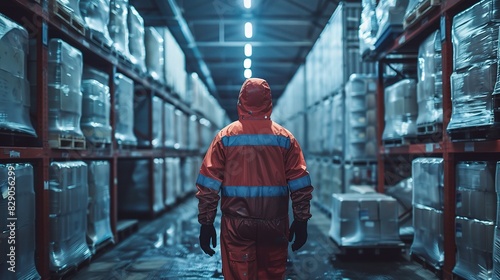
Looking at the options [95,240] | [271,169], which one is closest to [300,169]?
[271,169]

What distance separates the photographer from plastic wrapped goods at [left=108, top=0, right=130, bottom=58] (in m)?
6.21

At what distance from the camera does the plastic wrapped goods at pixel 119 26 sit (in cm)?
621

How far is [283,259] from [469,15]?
267 centimetres

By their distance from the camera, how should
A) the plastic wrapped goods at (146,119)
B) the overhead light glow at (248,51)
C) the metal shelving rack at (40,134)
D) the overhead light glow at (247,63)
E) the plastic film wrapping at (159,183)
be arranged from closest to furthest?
the metal shelving rack at (40,134), the plastic wrapped goods at (146,119), the plastic film wrapping at (159,183), the overhead light glow at (248,51), the overhead light glow at (247,63)

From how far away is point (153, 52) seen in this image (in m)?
8.60

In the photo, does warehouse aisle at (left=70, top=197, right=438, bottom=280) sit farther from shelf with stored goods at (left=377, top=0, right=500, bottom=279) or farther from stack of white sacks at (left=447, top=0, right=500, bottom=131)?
stack of white sacks at (left=447, top=0, right=500, bottom=131)

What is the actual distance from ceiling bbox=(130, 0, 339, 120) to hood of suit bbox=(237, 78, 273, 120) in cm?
647

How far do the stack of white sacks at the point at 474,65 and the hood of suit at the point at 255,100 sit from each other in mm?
1846

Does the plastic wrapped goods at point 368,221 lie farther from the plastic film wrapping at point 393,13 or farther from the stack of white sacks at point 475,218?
the plastic film wrapping at point 393,13

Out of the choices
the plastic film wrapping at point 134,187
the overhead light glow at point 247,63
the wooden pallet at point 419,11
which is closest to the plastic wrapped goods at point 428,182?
the wooden pallet at point 419,11

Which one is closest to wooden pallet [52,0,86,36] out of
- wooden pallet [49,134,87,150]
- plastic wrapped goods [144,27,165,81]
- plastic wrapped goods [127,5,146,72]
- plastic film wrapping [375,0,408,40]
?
wooden pallet [49,134,87,150]

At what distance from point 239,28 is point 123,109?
778cm

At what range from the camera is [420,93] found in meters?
5.03

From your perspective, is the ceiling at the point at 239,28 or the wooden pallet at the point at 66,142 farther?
the ceiling at the point at 239,28
